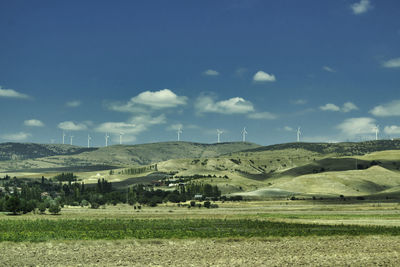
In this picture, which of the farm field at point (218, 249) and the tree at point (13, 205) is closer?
the farm field at point (218, 249)

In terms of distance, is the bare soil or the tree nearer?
the bare soil

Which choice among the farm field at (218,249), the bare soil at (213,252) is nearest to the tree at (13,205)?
the farm field at (218,249)

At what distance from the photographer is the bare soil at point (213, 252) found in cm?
6047

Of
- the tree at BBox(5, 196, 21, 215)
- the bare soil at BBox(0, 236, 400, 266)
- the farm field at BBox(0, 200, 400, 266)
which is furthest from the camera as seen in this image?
the tree at BBox(5, 196, 21, 215)

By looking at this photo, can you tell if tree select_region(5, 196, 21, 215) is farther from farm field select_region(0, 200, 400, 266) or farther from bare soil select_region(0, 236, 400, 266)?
bare soil select_region(0, 236, 400, 266)

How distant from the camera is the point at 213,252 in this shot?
69.4m

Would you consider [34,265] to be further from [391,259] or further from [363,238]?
[363,238]

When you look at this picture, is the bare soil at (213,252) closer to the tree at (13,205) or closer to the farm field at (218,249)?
the farm field at (218,249)

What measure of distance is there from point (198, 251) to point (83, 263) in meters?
17.5

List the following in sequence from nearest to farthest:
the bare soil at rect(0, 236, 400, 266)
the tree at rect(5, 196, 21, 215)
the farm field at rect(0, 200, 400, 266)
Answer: the bare soil at rect(0, 236, 400, 266) < the farm field at rect(0, 200, 400, 266) < the tree at rect(5, 196, 21, 215)

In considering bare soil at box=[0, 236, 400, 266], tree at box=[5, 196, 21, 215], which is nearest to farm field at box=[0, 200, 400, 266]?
bare soil at box=[0, 236, 400, 266]

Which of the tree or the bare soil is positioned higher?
the tree

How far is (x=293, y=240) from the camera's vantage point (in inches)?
3329

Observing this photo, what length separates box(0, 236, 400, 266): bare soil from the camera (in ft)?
198
